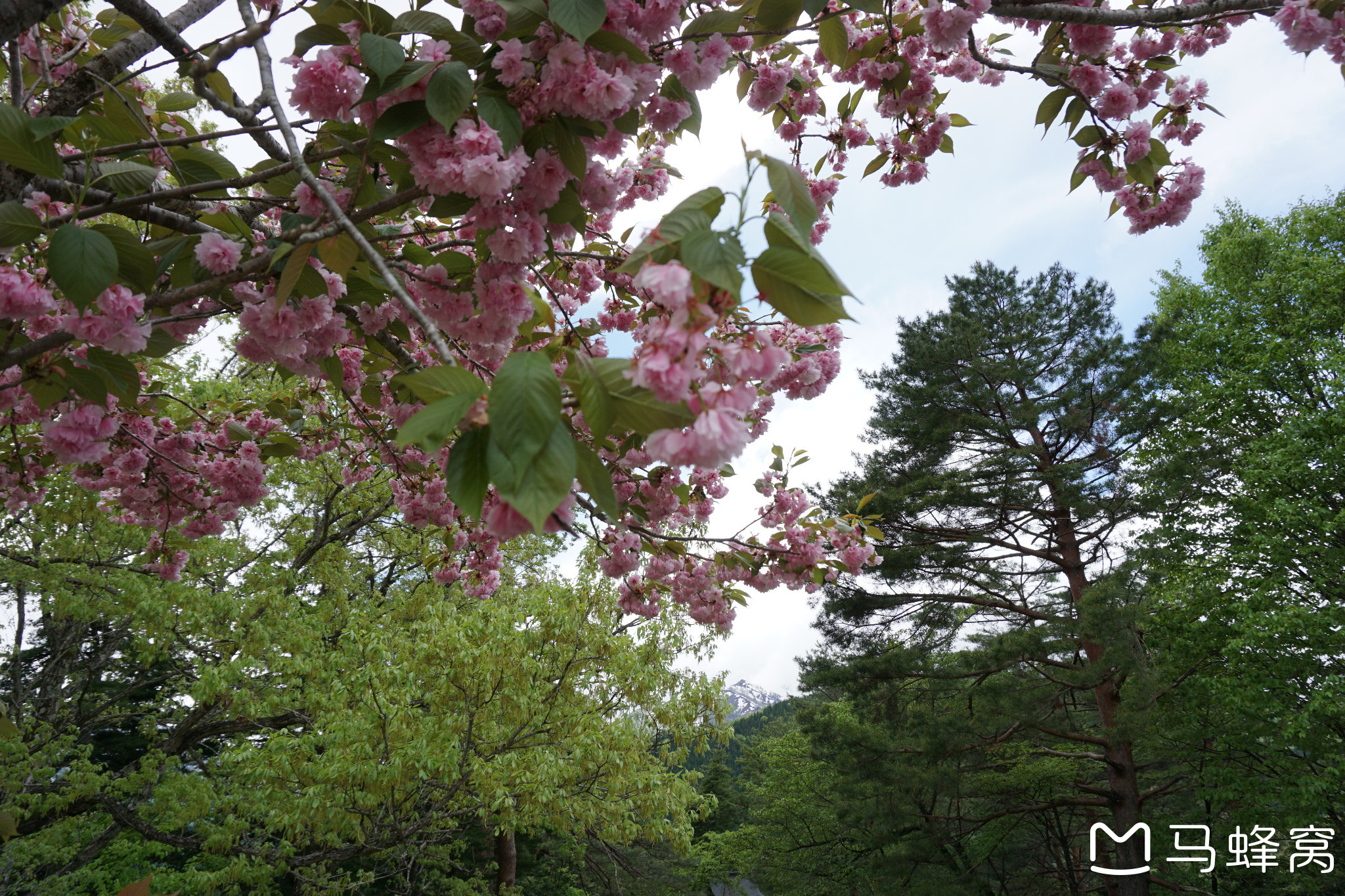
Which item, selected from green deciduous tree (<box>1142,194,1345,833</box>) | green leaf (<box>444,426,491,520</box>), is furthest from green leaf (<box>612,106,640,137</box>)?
green deciduous tree (<box>1142,194,1345,833</box>)

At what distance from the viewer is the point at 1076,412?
8320mm

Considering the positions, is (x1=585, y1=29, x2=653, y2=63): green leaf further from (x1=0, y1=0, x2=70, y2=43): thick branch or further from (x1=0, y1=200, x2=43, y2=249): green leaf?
(x1=0, y1=200, x2=43, y2=249): green leaf

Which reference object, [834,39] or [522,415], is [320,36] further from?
[834,39]

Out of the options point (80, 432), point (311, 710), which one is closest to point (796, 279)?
point (80, 432)

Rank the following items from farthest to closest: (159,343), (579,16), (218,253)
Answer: (159,343), (218,253), (579,16)

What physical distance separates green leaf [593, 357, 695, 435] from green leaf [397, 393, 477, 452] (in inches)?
6.0

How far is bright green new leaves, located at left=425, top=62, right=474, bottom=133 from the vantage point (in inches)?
37.3

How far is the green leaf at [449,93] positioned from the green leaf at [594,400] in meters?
0.50

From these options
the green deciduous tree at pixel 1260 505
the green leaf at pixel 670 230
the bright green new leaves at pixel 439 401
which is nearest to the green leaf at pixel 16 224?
the bright green new leaves at pixel 439 401

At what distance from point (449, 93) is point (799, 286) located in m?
0.64

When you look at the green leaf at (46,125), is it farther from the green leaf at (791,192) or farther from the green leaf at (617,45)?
the green leaf at (791,192)

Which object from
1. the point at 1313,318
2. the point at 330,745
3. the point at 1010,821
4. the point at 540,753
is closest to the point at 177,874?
the point at 330,745

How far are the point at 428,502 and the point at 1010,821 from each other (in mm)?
8665

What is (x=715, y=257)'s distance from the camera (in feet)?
2.10
